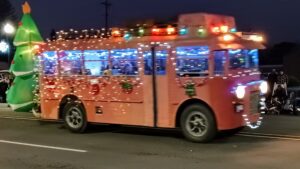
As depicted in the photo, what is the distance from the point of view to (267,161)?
9711 mm

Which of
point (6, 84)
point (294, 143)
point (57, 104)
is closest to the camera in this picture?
point (294, 143)

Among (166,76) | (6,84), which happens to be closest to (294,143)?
(166,76)

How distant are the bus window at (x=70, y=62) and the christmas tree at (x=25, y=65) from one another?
2.18 m

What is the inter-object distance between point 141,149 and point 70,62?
146 inches

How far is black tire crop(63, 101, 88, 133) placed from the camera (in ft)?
45.0

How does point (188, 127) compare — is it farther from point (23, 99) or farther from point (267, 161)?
point (23, 99)

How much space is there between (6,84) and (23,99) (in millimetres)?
9279

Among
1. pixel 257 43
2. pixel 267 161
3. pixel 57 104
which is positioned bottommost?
pixel 267 161

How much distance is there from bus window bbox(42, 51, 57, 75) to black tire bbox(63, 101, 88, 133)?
104 cm

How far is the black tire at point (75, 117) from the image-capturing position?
13.7 m

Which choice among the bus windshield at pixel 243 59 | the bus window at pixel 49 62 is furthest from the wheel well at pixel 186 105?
the bus window at pixel 49 62

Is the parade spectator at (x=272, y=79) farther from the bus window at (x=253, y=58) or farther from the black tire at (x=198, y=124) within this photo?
the black tire at (x=198, y=124)

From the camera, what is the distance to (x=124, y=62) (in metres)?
12.8

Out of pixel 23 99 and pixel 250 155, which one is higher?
pixel 23 99
